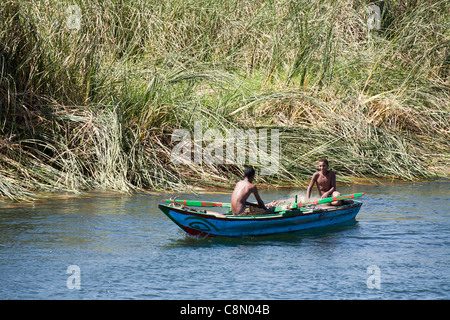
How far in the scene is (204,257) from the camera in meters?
8.80

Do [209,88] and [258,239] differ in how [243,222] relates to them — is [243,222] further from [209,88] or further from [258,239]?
[209,88]

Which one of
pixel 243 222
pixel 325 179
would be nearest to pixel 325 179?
pixel 325 179

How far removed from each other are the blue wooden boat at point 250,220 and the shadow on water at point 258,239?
69 millimetres

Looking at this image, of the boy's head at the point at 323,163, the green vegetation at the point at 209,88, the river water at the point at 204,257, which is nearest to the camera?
the river water at the point at 204,257

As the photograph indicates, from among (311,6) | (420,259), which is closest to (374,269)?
(420,259)

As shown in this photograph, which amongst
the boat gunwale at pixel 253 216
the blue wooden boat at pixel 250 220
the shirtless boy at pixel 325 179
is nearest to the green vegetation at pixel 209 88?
the shirtless boy at pixel 325 179

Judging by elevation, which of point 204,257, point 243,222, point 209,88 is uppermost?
point 209,88

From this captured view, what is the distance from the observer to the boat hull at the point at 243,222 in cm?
952

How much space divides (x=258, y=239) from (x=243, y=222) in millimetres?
347

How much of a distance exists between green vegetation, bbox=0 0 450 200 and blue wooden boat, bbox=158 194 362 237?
3.06 m

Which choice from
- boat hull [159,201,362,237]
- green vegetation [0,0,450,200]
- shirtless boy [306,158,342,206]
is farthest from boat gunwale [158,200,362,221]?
green vegetation [0,0,450,200]

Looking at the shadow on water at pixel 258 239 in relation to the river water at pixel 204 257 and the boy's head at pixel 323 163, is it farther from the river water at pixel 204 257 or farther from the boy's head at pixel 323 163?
the boy's head at pixel 323 163

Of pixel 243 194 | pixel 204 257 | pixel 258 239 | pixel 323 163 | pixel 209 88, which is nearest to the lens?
pixel 204 257

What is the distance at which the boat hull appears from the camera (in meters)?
9.52
